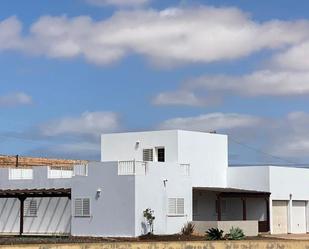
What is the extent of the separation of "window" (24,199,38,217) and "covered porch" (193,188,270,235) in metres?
11.2

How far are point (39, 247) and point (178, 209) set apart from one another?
92.4 feet

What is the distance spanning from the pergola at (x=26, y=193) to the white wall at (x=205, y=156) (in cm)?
825

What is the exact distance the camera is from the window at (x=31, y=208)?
180 feet

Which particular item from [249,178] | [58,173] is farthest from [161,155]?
[249,178]

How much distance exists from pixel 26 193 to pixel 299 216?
848 inches

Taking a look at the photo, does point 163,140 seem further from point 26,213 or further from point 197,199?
point 26,213

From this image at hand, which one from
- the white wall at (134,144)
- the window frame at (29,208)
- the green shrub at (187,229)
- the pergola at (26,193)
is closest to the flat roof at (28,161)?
the white wall at (134,144)

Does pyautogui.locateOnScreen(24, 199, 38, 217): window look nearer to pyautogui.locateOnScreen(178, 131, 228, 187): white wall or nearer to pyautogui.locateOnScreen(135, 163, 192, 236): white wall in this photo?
pyautogui.locateOnScreen(135, 163, 192, 236): white wall

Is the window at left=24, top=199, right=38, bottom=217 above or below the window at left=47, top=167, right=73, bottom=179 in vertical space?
below

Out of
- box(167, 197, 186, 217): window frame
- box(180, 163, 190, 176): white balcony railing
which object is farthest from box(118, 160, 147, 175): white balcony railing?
box(180, 163, 190, 176): white balcony railing

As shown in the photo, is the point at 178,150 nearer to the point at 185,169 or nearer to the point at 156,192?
the point at 185,169

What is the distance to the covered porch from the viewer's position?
53844 millimetres

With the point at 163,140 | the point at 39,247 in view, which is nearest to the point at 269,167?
the point at 163,140

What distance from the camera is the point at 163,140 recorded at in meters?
54.0
